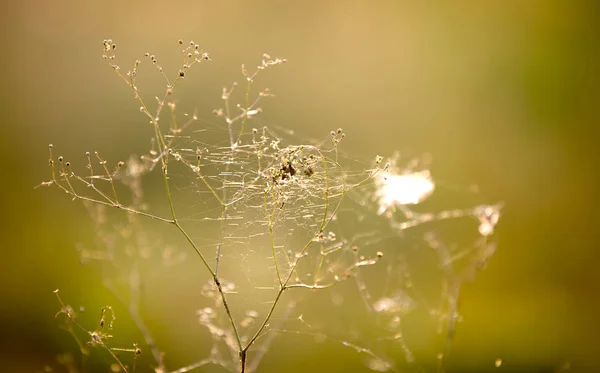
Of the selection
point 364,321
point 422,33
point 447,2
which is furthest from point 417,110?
point 364,321

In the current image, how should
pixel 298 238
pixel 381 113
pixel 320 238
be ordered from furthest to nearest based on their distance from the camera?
pixel 381 113
pixel 298 238
pixel 320 238

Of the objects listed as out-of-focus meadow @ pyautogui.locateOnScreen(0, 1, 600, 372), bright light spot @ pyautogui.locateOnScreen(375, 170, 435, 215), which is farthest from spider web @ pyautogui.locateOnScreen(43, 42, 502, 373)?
out-of-focus meadow @ pyautogui.locateOnScreen(0, 1, 600, 372)

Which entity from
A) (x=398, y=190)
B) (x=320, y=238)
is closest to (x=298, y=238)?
(x=398, y=190)

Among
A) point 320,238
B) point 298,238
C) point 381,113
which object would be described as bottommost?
point 320,238

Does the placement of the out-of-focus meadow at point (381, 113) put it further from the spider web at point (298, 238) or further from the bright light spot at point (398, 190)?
the bright light spot at point (398, 190)

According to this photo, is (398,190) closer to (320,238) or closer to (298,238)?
(298,238)

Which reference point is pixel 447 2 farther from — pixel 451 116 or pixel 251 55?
pixel 251 55

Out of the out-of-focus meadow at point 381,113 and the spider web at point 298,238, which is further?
the out-of-focus meadow at point 381,113

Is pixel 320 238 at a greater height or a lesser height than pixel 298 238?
lesser

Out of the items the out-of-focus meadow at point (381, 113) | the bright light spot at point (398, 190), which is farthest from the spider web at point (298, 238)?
the out-of-focus meadow at point (381, 113)
